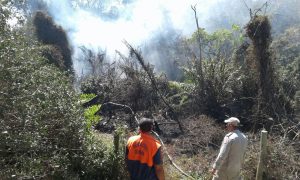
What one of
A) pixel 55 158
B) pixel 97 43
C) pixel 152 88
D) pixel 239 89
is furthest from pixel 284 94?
pixel 97 43

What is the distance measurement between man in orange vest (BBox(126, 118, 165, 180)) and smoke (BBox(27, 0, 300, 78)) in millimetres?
43524

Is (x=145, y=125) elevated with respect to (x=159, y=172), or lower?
elevated

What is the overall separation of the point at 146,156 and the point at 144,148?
0.35ft

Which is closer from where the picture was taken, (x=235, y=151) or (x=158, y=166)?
(x=158, y=166)

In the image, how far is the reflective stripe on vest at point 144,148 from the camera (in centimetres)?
551

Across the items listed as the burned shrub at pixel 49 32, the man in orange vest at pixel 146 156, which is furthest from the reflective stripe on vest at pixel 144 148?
the burned shrub at pixel 49 32

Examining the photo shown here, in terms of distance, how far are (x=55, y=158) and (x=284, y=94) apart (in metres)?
10.9

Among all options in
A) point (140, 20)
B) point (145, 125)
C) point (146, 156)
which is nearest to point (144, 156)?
point (146, 156)

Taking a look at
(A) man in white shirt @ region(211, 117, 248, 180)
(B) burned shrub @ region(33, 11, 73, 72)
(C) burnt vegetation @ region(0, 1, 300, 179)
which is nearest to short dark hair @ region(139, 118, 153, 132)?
(C) burnt vegetation @ region(0, 1, 300, 179)

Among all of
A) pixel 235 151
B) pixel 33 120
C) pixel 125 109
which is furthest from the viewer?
pixel 125 109

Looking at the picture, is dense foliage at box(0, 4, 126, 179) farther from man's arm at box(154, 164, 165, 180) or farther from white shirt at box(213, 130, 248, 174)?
white shirt at box(213, 130, 248, 174)

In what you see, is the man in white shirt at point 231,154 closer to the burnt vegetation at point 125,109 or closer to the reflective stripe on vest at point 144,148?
the reflective stripe on vest at point 144,148

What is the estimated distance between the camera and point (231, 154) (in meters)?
6.89

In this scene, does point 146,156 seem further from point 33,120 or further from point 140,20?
point 140,20
